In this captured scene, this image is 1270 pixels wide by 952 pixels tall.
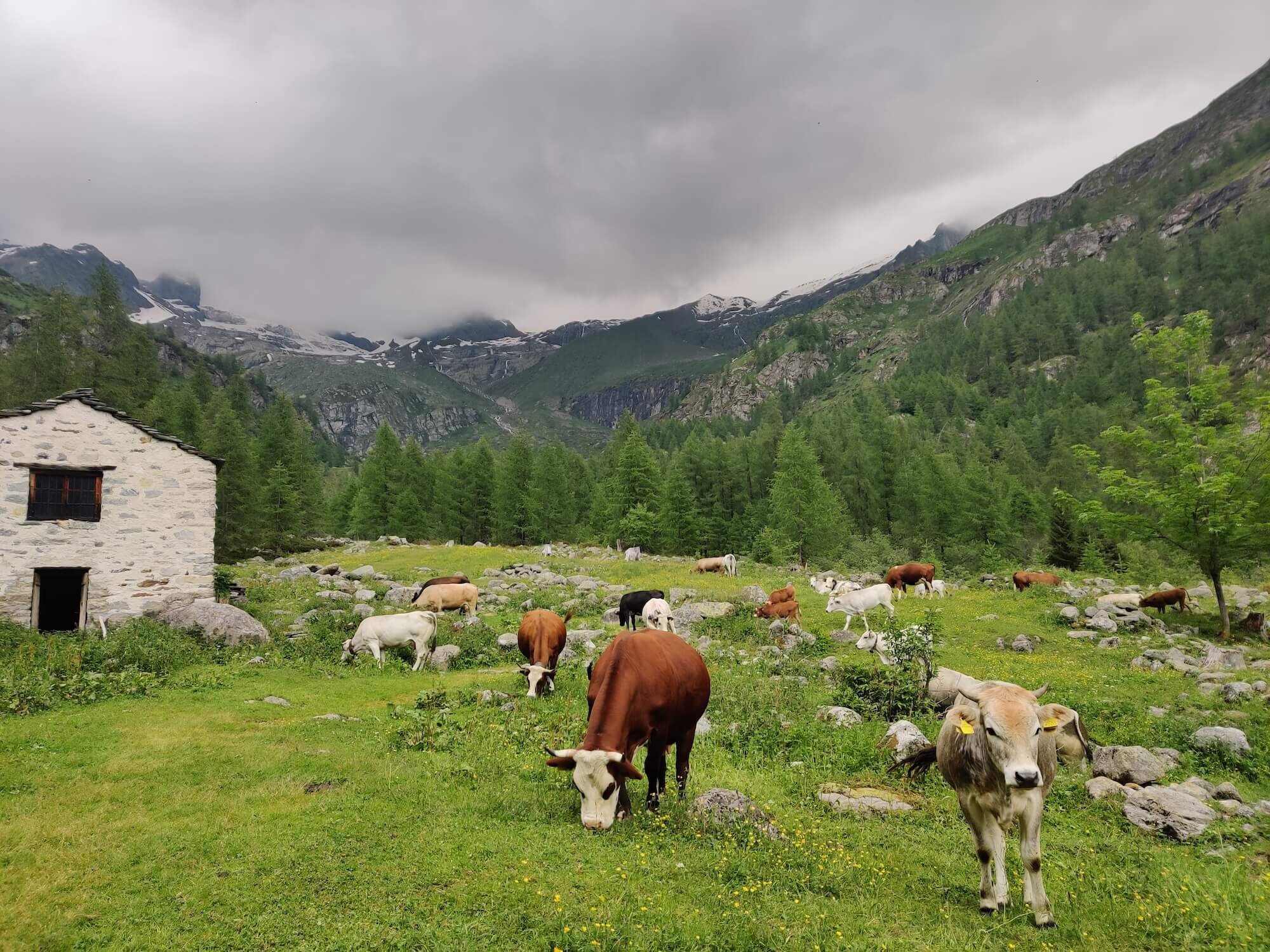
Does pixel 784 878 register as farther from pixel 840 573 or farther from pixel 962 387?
pixel 962 387

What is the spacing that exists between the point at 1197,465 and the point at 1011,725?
75.9 feet

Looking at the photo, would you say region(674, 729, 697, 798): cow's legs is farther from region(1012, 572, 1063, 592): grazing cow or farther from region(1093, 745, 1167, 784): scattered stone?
region(1012, 572, 1063, 592): grazing cow

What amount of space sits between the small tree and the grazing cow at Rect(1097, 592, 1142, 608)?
3.36 meters

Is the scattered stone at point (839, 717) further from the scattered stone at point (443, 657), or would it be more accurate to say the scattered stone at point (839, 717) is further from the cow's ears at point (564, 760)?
the scattered stone at point (443, 657)

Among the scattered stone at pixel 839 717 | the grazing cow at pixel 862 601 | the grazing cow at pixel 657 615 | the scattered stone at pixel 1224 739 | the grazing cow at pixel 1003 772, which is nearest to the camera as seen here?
the grazing cow at pixel 1003 772

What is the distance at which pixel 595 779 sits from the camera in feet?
25.6

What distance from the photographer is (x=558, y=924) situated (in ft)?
19.4

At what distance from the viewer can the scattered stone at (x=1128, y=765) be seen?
35.0ft

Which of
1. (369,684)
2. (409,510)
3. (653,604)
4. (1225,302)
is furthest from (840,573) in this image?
(1225,302)

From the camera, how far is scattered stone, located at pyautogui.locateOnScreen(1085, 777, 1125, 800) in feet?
33.3

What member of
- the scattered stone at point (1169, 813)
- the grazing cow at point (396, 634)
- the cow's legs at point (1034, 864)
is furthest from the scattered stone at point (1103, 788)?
the grazing cow at point (396, 634)

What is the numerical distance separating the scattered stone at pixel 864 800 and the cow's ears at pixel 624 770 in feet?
13.9

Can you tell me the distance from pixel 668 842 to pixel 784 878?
151 centimetres

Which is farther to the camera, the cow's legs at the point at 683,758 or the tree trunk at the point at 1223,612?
the tree trunk at the point at 1223,612
